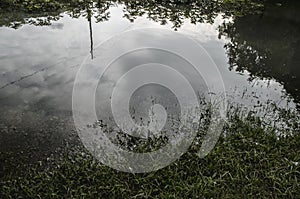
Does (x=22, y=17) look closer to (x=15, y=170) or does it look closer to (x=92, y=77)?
(x=92, y=77)

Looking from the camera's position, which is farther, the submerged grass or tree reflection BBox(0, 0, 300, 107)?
tree reflection BBox(0, 0, 300, 107)

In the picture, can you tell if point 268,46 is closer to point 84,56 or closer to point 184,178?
point 84,56

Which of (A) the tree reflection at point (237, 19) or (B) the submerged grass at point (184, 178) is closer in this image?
(B) the submerged grass at point (184, 178)

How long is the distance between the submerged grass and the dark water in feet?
1.41

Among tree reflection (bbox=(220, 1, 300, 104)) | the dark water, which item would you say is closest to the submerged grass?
the dark water

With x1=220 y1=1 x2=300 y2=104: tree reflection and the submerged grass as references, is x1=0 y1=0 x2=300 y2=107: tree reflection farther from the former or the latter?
the submerged grass

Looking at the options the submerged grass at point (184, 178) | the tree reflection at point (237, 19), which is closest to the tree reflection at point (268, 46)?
the tree reflection at point (237, 19)

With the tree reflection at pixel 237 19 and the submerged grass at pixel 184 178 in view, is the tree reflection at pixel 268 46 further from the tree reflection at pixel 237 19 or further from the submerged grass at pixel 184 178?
→ the submerged grass at pixel 184 178

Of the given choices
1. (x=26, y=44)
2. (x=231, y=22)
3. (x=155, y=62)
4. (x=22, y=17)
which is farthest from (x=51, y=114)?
(x=231, y=22)

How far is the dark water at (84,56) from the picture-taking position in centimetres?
422

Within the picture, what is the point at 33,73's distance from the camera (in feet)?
18.9

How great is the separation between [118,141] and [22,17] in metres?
6.93

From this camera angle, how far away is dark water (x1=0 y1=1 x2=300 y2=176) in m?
4.22

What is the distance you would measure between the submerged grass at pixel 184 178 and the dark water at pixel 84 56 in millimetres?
430
